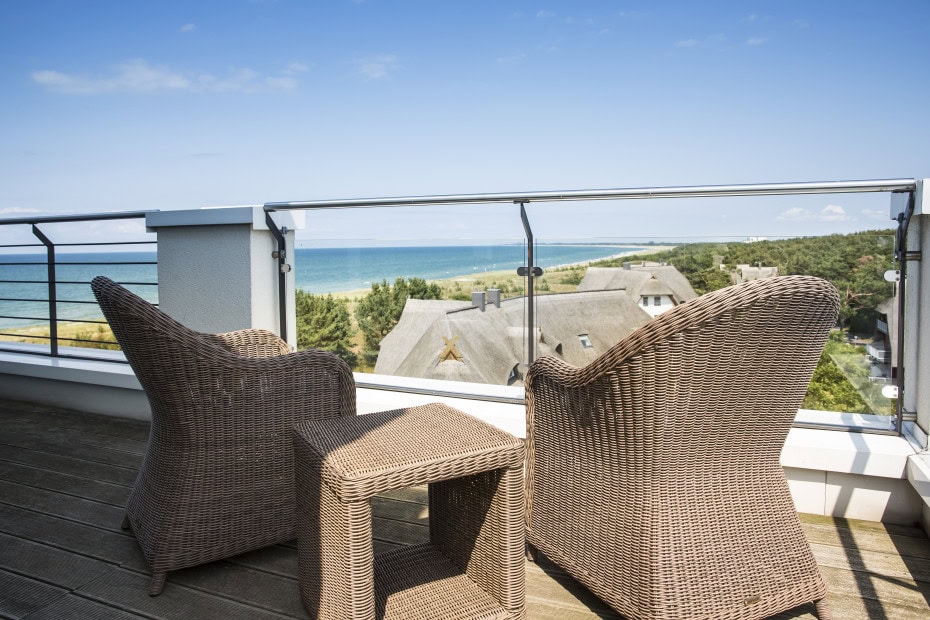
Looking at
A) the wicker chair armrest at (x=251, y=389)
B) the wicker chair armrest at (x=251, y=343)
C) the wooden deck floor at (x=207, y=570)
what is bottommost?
the wooden deck floor at (x=207, y=570)

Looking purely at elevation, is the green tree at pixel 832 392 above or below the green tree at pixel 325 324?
below

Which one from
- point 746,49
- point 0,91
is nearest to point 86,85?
point 0,91

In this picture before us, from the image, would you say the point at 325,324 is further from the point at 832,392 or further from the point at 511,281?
the point at 832,392

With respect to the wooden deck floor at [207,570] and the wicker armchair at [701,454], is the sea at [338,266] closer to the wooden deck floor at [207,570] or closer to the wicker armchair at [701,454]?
the wooden deck floor at [207,570]

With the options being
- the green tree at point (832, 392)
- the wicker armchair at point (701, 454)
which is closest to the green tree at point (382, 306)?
the wicker armchair at point (701, 454)

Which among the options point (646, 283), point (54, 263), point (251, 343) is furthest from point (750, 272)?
point (54, 263)

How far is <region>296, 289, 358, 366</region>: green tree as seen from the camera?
3.67 metres

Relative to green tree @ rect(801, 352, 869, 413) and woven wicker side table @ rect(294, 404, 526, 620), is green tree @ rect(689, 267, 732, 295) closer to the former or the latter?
green tree @ rect(801, 352, 869, 413)

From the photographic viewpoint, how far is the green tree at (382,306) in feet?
11.1

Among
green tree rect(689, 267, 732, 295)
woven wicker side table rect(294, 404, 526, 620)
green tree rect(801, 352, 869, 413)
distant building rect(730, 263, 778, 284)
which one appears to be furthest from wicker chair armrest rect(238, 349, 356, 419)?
green tree rect(801, 352, 869, 413)

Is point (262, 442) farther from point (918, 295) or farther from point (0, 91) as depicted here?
point (0, 91)

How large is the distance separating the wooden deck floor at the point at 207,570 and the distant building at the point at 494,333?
70cm

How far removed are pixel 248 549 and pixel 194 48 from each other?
28516mm

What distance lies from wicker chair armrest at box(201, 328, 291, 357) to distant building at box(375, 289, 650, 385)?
771 mm
